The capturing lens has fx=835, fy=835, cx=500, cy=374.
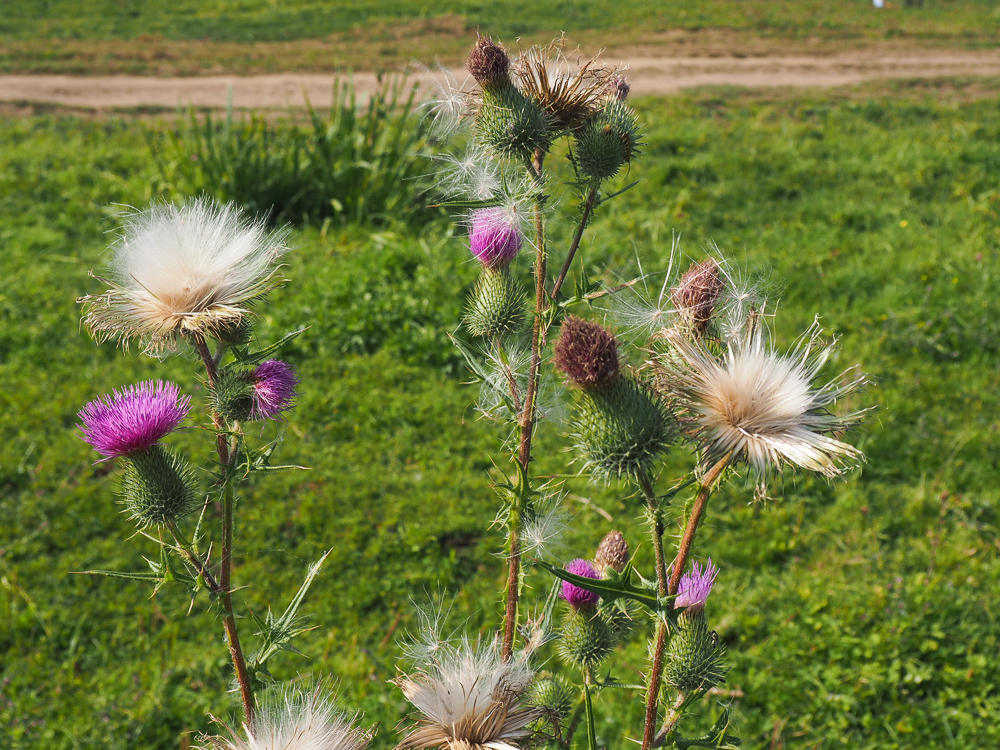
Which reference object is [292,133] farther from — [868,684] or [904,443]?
[868,684]

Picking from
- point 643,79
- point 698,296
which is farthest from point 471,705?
point 643,79

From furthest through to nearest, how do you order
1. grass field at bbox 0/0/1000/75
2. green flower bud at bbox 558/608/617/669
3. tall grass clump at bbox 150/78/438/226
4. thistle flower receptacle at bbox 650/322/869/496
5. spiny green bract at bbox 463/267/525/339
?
1. grass field at bbox 0/0/1000/75
2. tall grass clump at bbox 150/78/438/226
3. spiny green bract at bbox 463/267/525/339
4. green flower bud at bbox 558/608/617/669
5. thistle flower receptacle at bbox 650/322/869/496

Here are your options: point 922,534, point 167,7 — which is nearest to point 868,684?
point 922,534

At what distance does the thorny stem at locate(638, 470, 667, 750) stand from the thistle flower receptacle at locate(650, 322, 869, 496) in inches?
3.7

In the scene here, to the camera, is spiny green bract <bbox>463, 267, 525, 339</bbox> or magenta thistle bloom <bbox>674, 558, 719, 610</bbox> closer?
magenta thistle bloom <bbox>674, 558, 719, 610</bbox>

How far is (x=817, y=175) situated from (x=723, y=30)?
389 inches

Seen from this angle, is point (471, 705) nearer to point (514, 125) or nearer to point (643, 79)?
point (514, 125)

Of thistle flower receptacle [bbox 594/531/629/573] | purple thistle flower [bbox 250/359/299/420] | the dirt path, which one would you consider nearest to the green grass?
thistle flower receptacle [bbox 594/531/629/573]

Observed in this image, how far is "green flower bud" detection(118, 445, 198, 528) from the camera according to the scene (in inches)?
54.4

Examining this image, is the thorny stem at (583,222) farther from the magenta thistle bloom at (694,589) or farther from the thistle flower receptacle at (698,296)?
the magenta thistle bloom at (694,589)

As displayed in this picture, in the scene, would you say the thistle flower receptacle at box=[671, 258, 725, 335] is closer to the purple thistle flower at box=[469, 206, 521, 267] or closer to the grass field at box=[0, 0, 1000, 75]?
the purple thistle flower at box=[469, 206, 521, 267]

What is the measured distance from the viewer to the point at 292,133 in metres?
7.53

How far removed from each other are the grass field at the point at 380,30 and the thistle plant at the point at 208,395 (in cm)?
1261

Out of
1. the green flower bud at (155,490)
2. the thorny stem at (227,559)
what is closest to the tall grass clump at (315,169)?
the green flower bud at (155,490)
